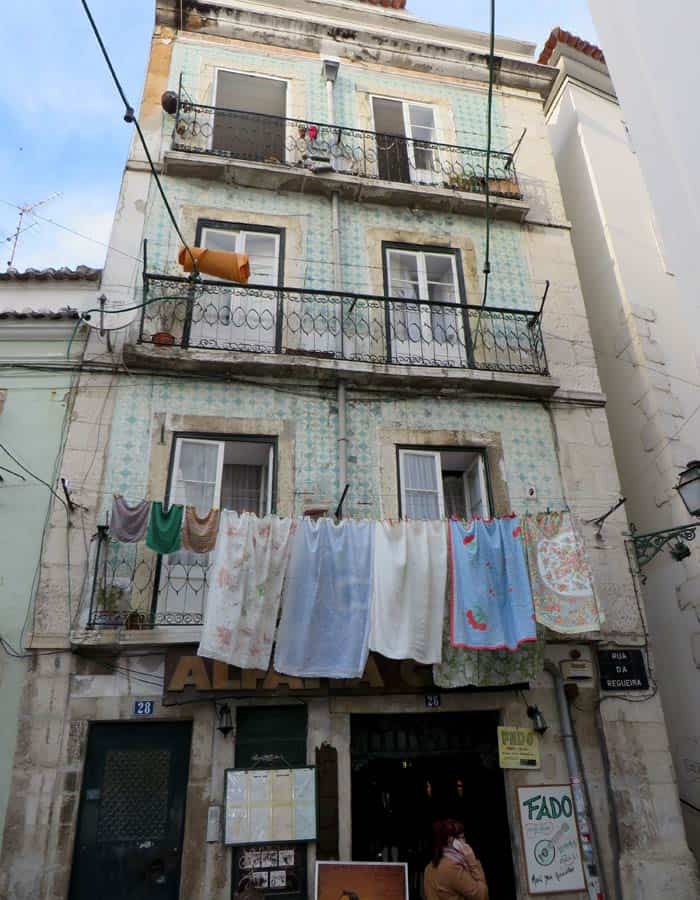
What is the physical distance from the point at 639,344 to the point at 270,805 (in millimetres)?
8121

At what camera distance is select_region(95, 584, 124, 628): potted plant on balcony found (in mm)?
7035

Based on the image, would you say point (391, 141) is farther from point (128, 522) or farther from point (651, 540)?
point (128, 522)

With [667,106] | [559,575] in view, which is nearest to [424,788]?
[559,575]

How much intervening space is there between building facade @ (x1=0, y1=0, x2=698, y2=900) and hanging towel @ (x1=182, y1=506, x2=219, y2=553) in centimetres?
83

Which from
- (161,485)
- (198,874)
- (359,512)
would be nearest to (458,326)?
(359,512)

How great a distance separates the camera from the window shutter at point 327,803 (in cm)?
668

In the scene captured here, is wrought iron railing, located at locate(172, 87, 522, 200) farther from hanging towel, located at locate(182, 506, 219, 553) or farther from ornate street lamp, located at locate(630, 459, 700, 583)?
hanging towel, located at locate(182, 506, 219, 553)

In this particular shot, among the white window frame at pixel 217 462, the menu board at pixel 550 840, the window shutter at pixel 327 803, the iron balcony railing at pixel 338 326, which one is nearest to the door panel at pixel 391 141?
the iron balcony railing at pixel 338 326

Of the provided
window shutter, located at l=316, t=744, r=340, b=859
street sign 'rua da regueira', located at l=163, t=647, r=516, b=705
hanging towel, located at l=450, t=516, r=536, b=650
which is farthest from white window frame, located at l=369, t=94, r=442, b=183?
window shutter, located at l=316, t=744, r=340, b=859

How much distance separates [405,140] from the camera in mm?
11094

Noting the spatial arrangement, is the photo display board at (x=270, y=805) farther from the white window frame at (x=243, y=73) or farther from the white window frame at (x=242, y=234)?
the white window frame at (x=243, y=73)

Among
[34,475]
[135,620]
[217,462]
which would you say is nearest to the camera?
[135,620]

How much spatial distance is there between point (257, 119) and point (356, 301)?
4.00m

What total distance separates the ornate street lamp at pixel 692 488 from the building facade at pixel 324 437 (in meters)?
1.39
